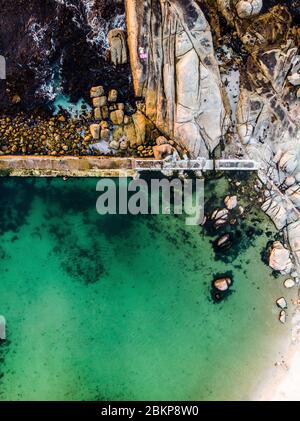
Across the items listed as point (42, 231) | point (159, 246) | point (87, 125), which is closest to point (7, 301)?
point (42, 231)

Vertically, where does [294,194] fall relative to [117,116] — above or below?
below

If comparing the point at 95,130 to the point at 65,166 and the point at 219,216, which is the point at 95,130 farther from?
the point at 219,216

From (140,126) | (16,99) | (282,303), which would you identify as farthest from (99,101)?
(282,303)

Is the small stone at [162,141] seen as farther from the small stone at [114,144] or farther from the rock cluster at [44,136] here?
the rock cluster at [44,136]

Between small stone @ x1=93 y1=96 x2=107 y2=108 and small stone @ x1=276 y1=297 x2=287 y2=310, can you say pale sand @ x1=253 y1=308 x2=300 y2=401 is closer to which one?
small stone @ x1=276 y1=297 x2=287 y2=310

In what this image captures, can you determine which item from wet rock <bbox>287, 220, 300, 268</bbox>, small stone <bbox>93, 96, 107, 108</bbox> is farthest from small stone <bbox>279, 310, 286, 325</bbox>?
small stone <bbox>93, 96, 107, 108</bbox>

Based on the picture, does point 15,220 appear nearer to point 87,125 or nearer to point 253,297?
point 87,125
